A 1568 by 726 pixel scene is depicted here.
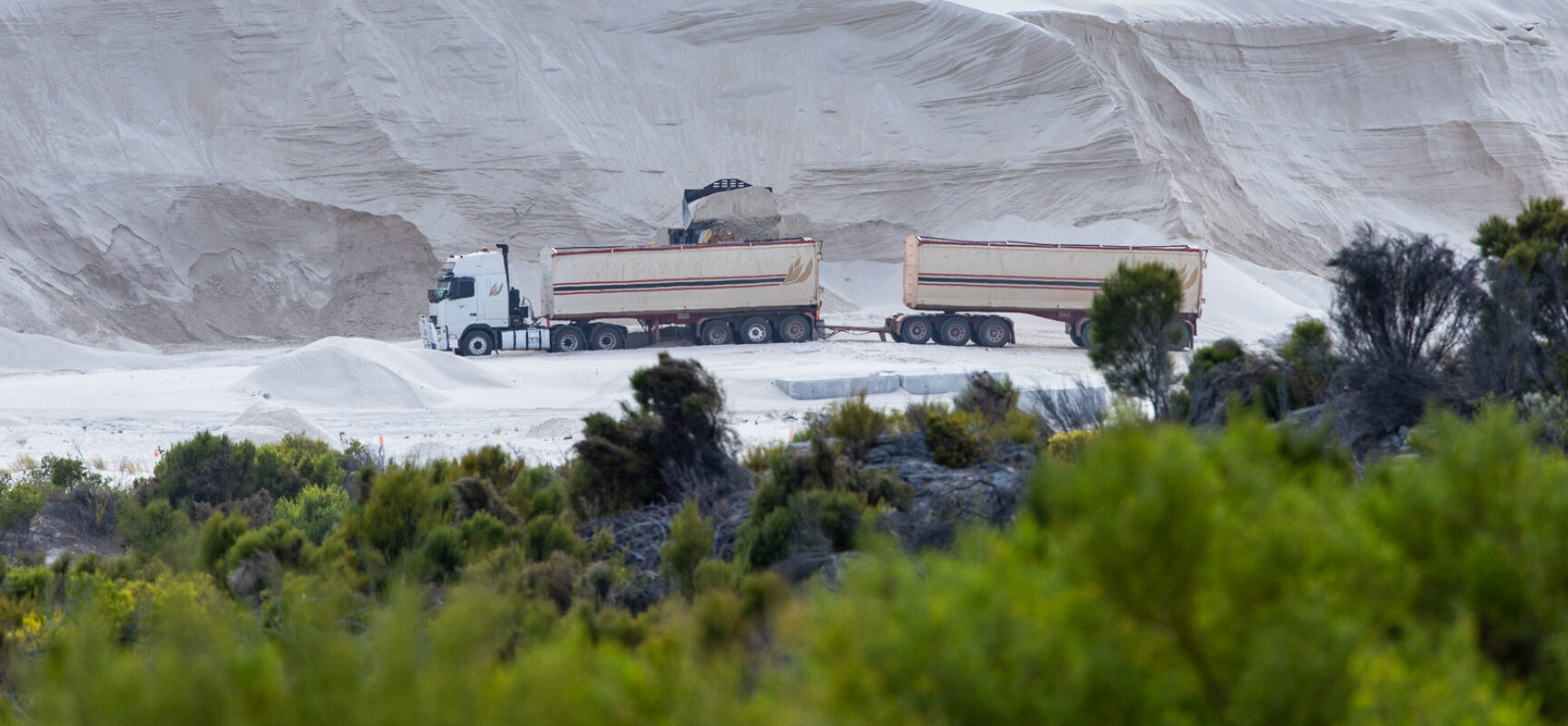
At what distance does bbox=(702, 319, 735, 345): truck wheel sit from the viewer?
1125 inches

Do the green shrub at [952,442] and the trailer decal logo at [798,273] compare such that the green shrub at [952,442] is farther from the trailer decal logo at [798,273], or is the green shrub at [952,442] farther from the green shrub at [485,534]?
the trailer decal logo at [798,273]

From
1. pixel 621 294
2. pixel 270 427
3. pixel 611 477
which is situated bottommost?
pixel 611 477

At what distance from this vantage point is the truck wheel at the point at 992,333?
93.0 ft

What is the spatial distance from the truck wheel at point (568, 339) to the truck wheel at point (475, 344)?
1504mm

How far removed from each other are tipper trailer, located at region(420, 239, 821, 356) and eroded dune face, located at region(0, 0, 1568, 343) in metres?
13.1

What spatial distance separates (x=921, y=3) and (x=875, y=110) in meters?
4.66

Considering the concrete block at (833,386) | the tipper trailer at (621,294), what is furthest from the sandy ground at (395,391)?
the tipper trailer at (621,294)

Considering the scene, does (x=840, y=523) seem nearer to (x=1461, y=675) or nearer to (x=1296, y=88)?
(x=1461, y=675)

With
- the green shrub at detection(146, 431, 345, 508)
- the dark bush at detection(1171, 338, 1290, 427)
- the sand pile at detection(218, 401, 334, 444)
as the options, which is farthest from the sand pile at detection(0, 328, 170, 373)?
the dark bush at detection(1171, 338, 1290, 427)

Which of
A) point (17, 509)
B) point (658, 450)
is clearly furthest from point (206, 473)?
point (658, 450)

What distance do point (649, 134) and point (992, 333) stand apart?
19.5 metres

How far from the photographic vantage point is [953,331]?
28406 mm

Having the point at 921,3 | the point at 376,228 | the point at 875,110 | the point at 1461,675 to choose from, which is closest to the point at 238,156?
the point at 376,228

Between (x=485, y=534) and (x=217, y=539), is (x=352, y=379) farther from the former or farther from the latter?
(x=485, y=534)
